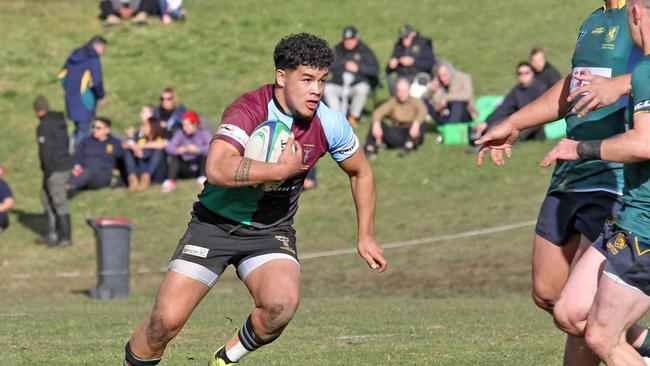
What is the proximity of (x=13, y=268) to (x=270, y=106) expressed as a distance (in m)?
12.5

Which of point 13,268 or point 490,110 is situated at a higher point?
point 490,110

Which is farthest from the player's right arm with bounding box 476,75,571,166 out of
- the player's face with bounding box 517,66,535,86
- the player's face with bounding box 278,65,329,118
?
the player's face with bounding box 517,66,535,86

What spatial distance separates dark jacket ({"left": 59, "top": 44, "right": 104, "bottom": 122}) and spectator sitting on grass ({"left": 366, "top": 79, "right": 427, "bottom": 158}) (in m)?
5.24

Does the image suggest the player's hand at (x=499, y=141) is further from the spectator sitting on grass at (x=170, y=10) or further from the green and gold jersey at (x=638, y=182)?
the spectator sitting on grass at (x=170, y=10)

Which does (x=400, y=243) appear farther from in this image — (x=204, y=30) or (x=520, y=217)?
(x=204, y=30)

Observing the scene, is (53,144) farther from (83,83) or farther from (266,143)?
(266,143)

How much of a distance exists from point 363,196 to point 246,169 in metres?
1.11

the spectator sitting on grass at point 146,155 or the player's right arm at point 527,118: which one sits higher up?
the player's right arm at point 527,118

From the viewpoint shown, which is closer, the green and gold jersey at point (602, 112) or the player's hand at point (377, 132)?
the green and gold jersey at point (602, 112)

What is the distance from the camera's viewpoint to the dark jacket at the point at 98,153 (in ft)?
70.0

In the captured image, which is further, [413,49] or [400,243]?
[413,49]

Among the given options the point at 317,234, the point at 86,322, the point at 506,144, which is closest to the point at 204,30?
the point at 317,234

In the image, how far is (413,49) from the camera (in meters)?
23.7

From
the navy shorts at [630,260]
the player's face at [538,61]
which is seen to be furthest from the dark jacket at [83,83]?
the navy shorts at [630,260]
